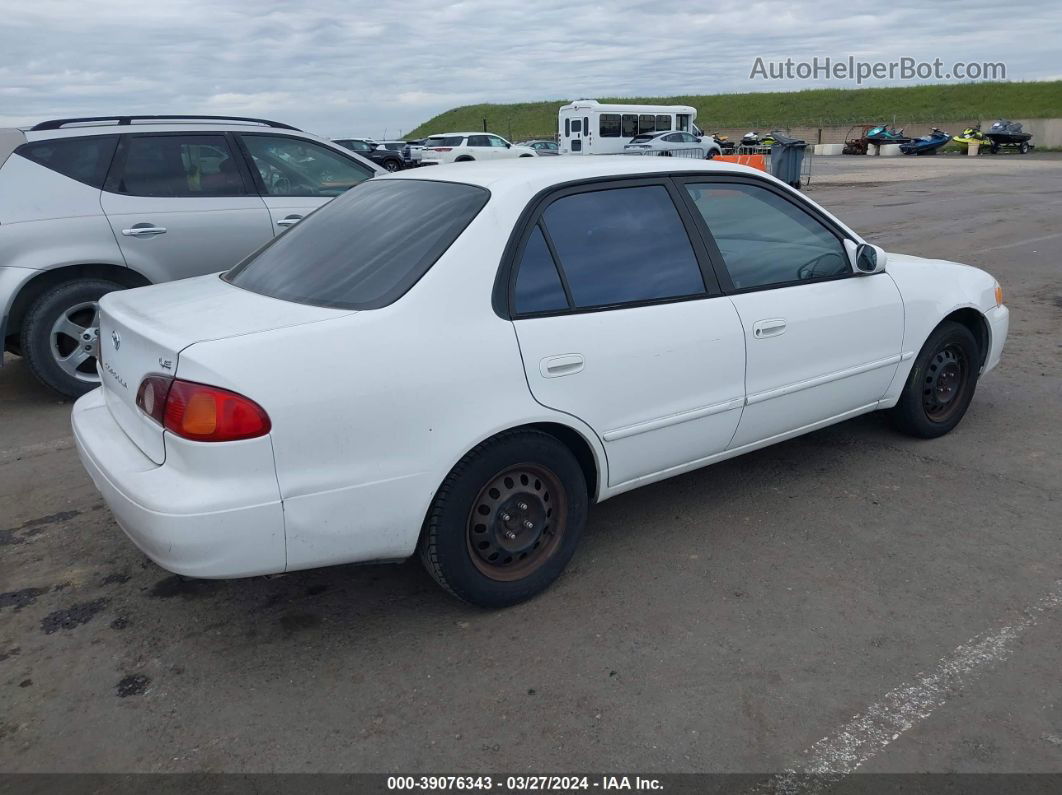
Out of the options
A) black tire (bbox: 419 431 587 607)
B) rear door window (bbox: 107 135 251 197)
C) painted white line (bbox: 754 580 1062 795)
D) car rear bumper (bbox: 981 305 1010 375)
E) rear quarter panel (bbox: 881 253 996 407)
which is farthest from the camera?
rear door window (bbox: 107 135 251 197)

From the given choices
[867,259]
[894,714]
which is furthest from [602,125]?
[894,714]

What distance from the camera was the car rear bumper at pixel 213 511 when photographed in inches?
109

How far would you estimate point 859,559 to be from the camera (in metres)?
3.75

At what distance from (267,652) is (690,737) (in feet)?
4.89

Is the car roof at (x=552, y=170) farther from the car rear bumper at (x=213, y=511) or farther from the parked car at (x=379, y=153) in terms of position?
the parked car at (x=379, y=153)

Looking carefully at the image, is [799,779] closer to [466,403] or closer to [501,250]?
[466,403]

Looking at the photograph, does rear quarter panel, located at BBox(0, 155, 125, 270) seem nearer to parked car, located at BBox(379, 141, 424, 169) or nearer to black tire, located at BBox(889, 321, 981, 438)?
black tire, located at BBox(889, 321, 981, 438)

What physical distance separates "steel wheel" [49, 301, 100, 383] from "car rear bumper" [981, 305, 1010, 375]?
546 cm

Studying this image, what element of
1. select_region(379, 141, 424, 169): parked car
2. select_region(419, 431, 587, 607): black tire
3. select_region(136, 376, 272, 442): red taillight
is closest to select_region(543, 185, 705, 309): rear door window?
select_region(419, 431, 587, 607): black tire

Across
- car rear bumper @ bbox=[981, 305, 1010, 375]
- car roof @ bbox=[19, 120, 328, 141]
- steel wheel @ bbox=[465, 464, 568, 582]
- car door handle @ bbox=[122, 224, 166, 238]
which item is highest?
car roof @ bbox=[19, 120, 328, 141]

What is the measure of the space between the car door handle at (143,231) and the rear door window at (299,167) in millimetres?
849

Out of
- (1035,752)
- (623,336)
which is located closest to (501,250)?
(623,336)

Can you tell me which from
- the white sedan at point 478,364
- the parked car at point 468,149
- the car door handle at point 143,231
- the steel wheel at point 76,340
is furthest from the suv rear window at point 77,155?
the parked car at point 468,149

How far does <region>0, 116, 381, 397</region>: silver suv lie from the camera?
235 inches
